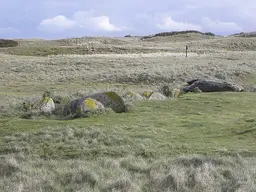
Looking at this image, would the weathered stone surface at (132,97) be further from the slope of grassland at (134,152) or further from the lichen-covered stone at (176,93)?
the slope of grassland at (134,152)

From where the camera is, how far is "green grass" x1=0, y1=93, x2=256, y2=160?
1305 cm

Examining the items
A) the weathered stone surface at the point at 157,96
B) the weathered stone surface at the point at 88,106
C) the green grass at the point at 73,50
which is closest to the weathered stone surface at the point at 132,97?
the weathered stone surface at the point at 157,96

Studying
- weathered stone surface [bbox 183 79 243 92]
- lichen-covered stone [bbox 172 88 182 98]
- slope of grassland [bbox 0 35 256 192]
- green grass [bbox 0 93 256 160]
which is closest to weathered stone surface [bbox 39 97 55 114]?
slope of grassland [bbox 0 35 256 192]

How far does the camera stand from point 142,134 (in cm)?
1507

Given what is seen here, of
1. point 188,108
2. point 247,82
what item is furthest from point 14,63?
point 188,108

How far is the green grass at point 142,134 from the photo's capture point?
13047 mm

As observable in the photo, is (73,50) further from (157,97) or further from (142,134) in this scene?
(142,134)

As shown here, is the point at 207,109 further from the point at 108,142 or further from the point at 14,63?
the point at 14,63

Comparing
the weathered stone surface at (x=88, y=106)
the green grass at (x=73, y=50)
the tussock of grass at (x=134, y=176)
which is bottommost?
the tussock of grass at (x=134, y=176)

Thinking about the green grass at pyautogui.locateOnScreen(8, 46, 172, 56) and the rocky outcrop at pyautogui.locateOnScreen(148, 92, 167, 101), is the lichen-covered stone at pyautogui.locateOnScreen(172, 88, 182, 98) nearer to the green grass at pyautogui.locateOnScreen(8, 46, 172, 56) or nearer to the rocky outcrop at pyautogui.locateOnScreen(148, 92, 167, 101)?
the rocky outcrop at pyautogui.locateOnScreen(148, 92, 167, 101)

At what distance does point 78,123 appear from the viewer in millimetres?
17047

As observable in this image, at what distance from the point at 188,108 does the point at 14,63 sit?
1329 inches

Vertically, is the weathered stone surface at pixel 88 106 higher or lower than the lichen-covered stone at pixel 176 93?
higher

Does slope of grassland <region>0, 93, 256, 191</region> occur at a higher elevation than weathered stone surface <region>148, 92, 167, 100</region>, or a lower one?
lower
